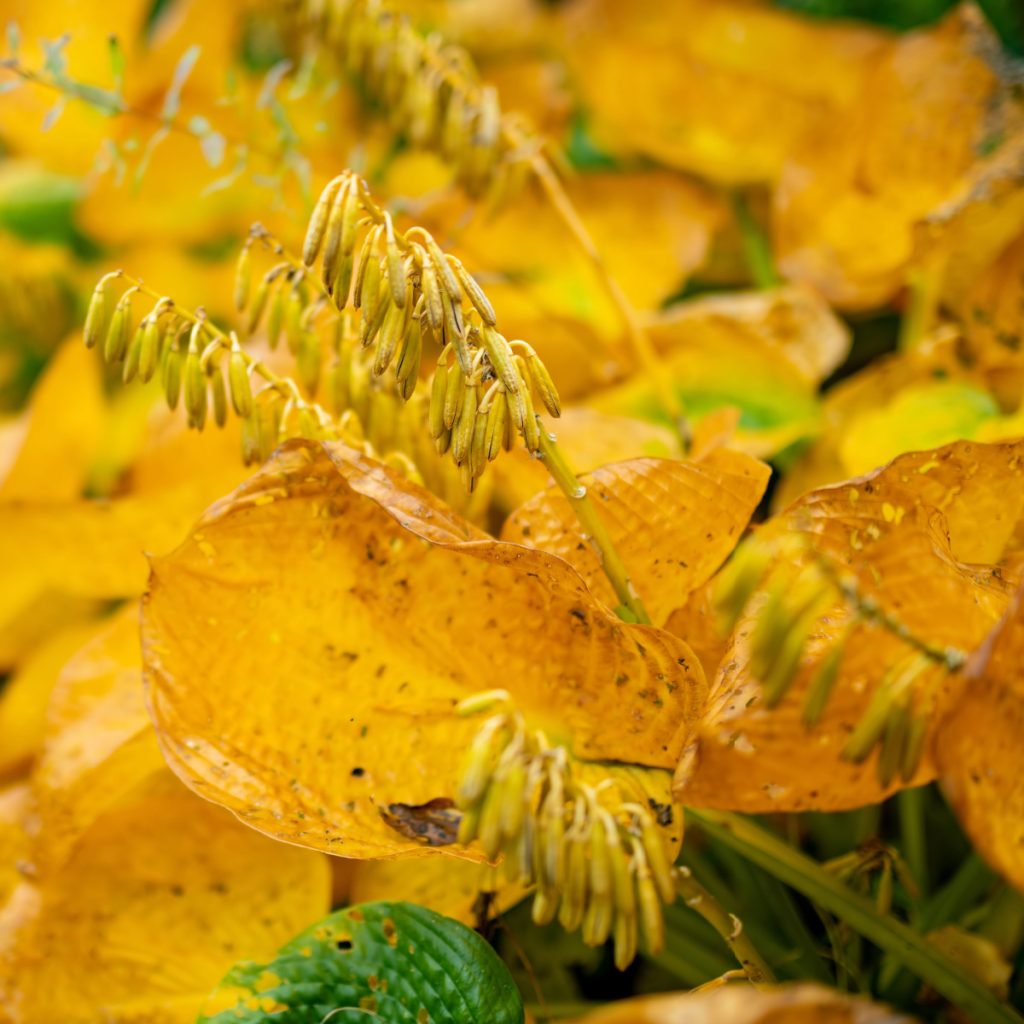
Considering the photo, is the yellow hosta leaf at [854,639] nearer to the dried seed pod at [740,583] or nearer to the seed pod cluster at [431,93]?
the dried seed pod at [740,583]

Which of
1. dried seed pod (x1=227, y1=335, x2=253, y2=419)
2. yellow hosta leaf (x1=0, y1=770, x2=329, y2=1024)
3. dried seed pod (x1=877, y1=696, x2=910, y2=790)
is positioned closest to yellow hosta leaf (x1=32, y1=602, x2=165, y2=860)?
yellow hosta leaf (x1=0, y1=770, x2=329, y2=1024)

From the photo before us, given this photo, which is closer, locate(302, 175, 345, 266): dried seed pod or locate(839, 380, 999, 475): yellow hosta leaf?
locate(302, 175, 345, 266): dried seed pod

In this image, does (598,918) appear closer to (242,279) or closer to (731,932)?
(731,932)

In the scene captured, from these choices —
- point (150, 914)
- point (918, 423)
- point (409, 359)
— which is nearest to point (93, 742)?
point (150, 914)

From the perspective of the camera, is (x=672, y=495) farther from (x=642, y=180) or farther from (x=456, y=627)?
(x=642, y=180)

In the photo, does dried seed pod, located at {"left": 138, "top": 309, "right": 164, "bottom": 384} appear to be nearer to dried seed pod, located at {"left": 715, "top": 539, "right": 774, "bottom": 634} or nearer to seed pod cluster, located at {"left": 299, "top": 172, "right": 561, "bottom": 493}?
seed pod cluster, located at {"left": 299, "top": 172, "right": 561, "bottom": 493}

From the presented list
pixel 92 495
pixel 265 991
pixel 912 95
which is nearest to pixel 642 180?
pixel 912 95
